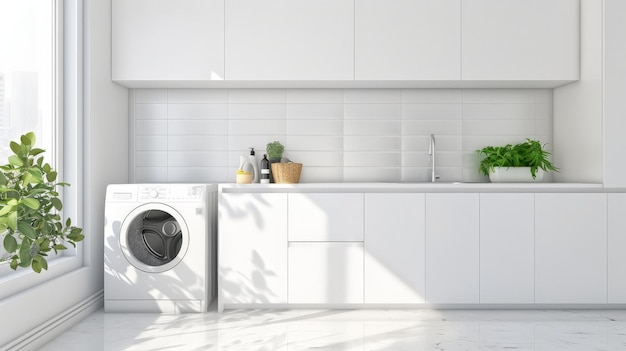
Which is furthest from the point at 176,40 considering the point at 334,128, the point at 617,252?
the point at 617,252

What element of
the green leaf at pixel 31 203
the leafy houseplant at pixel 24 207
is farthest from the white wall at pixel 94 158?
the green leaf at pixel 31 203

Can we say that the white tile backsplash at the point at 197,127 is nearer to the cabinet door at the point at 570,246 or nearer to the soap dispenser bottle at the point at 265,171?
the soap dispenser bottle at the point at 265,171

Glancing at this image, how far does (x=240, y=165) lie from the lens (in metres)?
3.62

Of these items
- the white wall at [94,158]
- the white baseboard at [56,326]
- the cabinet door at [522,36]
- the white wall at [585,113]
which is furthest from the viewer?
the cabinet door at [522,36]

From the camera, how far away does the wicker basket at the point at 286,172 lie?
3.41 meters

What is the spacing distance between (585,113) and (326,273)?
6.58 feet

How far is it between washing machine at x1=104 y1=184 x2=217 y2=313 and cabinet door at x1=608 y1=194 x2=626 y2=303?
2473mm

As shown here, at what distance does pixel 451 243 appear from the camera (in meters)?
3.08

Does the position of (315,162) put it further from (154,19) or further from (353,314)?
(154,19)

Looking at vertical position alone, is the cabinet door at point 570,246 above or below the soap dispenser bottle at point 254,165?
below

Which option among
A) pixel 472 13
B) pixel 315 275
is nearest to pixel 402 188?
pixel 315 275

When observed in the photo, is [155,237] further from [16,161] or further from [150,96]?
[16,161]

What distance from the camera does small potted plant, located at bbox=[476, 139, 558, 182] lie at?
343 centimetres

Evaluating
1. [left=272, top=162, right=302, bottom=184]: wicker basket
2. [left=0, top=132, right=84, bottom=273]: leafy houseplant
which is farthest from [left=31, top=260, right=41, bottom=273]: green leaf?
[left=272, top=162, right=302, bottom=184]: wicker basket
